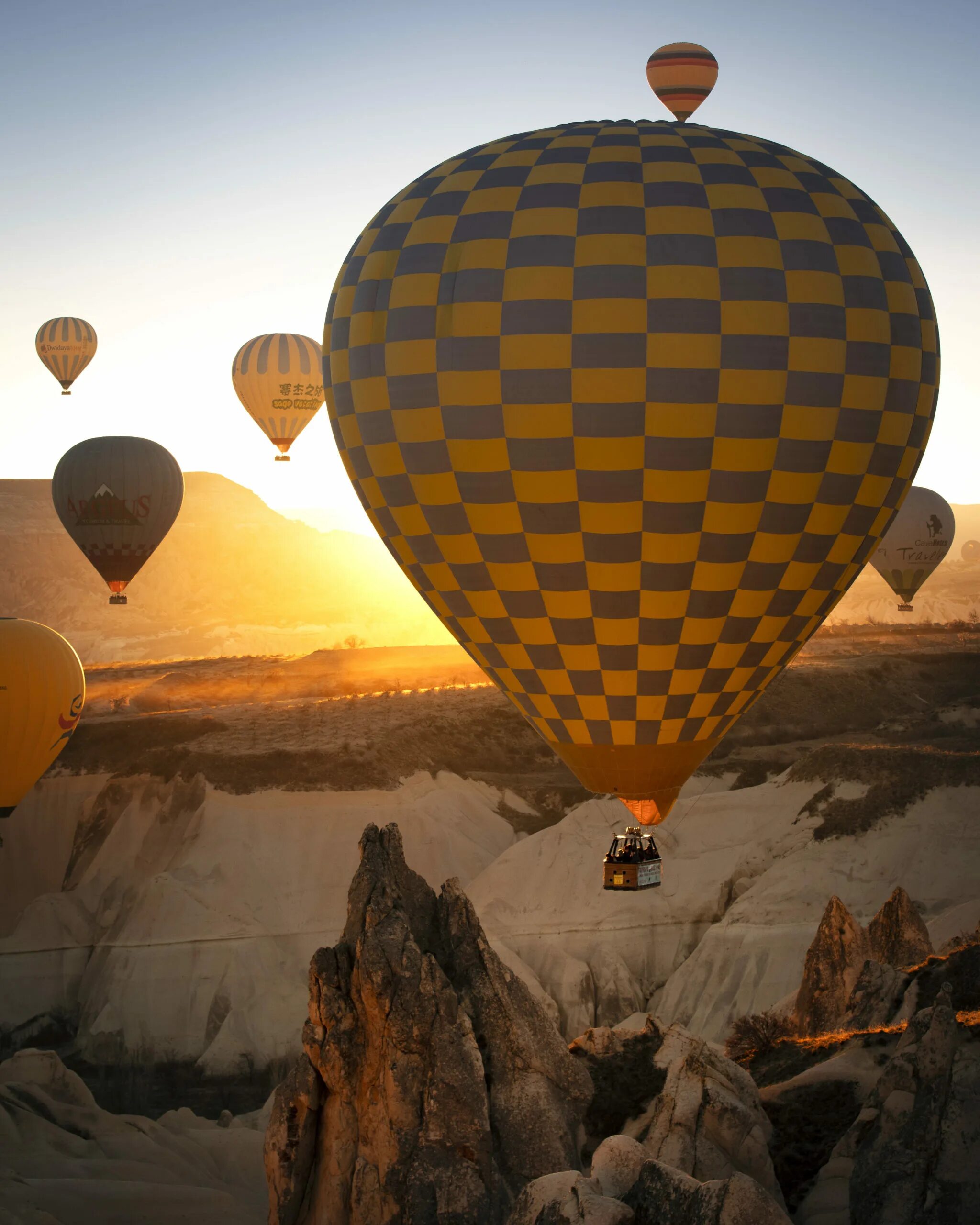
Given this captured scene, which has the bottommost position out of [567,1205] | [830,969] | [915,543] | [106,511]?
[567,1205]

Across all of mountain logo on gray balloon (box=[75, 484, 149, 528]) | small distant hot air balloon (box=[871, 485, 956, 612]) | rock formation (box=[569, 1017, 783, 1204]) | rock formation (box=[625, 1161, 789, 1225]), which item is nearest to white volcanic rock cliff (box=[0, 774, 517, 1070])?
mountain logo on gray balloon (box=[75, 484, 149, 528])

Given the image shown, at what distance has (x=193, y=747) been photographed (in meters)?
47.0

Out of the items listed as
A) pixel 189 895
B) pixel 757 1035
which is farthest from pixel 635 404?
pixel 189 895

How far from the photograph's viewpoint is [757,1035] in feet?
80.9

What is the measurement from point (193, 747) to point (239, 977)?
1122 cm

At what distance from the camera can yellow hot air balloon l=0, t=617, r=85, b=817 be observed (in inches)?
1470

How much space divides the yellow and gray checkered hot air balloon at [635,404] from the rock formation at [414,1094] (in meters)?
4.88

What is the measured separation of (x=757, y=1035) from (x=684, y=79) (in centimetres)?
1599

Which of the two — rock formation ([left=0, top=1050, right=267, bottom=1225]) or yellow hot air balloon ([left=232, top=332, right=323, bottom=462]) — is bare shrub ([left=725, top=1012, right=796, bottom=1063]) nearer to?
rock formation ([left=0, top=1050, right=267, bottom=1225])

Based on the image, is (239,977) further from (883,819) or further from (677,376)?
(677,376)

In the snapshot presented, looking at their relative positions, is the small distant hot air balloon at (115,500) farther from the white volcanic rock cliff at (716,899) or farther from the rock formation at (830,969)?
the rock formation at (830,969)

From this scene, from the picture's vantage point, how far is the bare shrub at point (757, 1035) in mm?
22969

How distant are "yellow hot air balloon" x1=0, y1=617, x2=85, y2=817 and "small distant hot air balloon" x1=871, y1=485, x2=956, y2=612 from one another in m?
32.6

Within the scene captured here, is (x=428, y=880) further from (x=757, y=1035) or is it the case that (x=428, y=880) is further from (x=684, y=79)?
(x=684, y=79)
